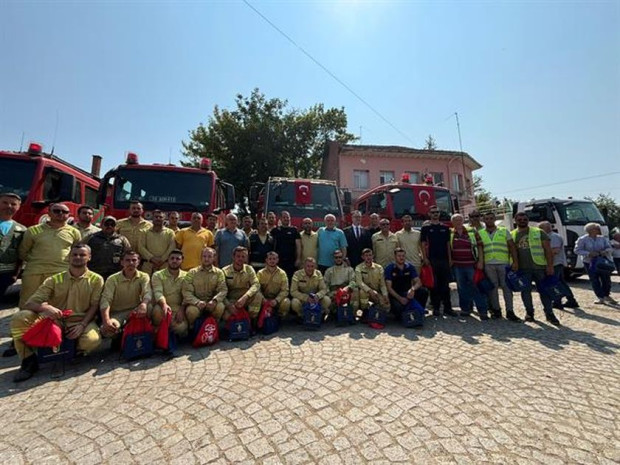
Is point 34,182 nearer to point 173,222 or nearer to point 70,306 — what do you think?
point 173,222

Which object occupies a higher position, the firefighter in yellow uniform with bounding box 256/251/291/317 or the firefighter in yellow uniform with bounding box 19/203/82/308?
the firefighter in yellow uniform with bounding box 19/203/82/308

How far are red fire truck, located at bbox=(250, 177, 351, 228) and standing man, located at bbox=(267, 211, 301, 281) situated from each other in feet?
5.23

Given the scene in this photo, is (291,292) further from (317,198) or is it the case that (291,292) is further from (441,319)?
(317,198)

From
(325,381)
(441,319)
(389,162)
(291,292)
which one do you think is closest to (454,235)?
(441,319)

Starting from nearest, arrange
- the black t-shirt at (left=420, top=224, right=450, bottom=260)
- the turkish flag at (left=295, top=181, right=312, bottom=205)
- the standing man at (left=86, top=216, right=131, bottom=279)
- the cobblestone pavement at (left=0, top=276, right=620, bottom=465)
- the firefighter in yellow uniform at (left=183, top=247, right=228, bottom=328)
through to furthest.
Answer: the cobblestone pavement at (left=0, top=276, right=620, bottom=465) → the firefighter in yellow uniform at (left=183, top=247, right=228, bottom=328) → the standing man at (left=86, top=216, right=131, bottom=279) → the black t-shirt at (left=420, top=224, right=450, bottom=260) → the turkish flag at (left=295, top=181, right=312, bottom=205)

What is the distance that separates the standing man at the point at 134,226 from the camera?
478 cm

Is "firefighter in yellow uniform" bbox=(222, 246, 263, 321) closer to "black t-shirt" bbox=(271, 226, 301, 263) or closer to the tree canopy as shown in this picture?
"black t-shirt" bbox=(271, 226, 301, 263)

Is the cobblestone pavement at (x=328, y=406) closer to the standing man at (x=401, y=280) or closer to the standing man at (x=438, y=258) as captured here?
the standing man at (x=401, y=280)

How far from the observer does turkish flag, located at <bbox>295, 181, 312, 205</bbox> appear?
→ 7.45 meters

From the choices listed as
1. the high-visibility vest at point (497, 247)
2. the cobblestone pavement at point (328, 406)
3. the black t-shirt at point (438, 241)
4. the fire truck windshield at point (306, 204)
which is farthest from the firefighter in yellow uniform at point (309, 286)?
the high-visibility vest at point (497, 247)

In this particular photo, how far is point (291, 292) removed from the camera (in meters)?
4.88

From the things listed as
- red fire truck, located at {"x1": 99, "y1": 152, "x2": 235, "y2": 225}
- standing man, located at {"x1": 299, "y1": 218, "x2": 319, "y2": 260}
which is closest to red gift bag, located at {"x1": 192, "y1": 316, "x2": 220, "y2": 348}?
standing man, located at {"x1": 299, "y1": 218, "x2": 319, "y2": 260}

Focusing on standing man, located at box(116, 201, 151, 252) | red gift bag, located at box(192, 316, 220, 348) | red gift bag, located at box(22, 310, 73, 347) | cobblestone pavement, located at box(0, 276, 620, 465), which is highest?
standing man, located at box(116, 201, 151, 252)

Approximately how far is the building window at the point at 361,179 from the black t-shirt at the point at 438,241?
588 inches
